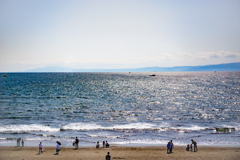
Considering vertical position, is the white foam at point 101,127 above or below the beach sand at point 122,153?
above

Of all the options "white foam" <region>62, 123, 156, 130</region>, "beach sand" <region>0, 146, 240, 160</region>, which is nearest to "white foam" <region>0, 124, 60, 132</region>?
"white foam" <region>62, 123, 156, 130</region>

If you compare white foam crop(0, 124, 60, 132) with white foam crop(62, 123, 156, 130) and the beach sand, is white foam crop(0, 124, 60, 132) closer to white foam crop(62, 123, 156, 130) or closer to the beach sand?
white foam crop(62, 123, 156, 130)

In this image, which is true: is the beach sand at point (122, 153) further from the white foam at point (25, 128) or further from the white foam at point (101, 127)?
the white foam at point (101, 127)

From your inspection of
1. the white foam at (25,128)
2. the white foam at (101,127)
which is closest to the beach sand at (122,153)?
the white foam at (25,128)

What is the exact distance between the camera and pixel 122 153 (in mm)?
22641

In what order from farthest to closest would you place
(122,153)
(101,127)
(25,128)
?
(101,127), (25,128), (122,153)

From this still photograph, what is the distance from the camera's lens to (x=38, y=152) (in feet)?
75.2

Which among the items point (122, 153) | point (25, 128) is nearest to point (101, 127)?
point (122, 153)

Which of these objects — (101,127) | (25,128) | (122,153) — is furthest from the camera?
(101,127)

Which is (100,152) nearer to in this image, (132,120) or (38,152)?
(38,152)

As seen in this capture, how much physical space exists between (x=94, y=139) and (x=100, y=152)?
16.9ft

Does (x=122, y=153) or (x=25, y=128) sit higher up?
(x=25, y=128)

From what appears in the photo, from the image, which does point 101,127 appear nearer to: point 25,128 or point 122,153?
point 122,153

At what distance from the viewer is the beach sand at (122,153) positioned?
21.4 meters
